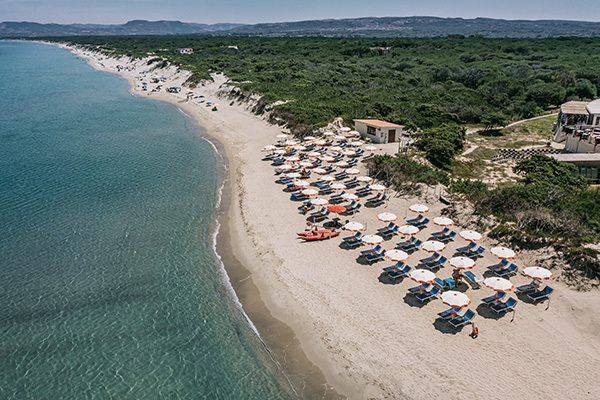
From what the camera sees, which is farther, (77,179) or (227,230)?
(77,179)

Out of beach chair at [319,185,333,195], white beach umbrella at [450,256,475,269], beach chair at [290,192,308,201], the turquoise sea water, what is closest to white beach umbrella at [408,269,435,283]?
white beach umbrella at [450,256,475,269]

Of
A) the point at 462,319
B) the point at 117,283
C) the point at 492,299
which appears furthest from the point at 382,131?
the point at 117,283

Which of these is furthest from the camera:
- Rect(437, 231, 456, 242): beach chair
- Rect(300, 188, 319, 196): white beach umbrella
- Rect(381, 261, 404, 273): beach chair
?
Rect(300, 188, 319, 196): white beach umbrella

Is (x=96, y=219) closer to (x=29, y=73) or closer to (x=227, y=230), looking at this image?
(x=227, y=230)

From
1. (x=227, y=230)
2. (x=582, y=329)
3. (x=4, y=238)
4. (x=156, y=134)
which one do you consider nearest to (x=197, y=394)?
(x=227, y=230)

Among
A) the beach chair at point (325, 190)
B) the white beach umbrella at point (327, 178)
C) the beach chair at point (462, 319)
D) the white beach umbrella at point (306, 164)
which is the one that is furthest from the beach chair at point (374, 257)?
the white beach umbrella at point (306, 164)

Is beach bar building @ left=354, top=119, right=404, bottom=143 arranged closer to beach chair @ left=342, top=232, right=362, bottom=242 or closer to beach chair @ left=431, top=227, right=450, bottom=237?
beach chair @ left=431, top=227, right=450, bottom=237
